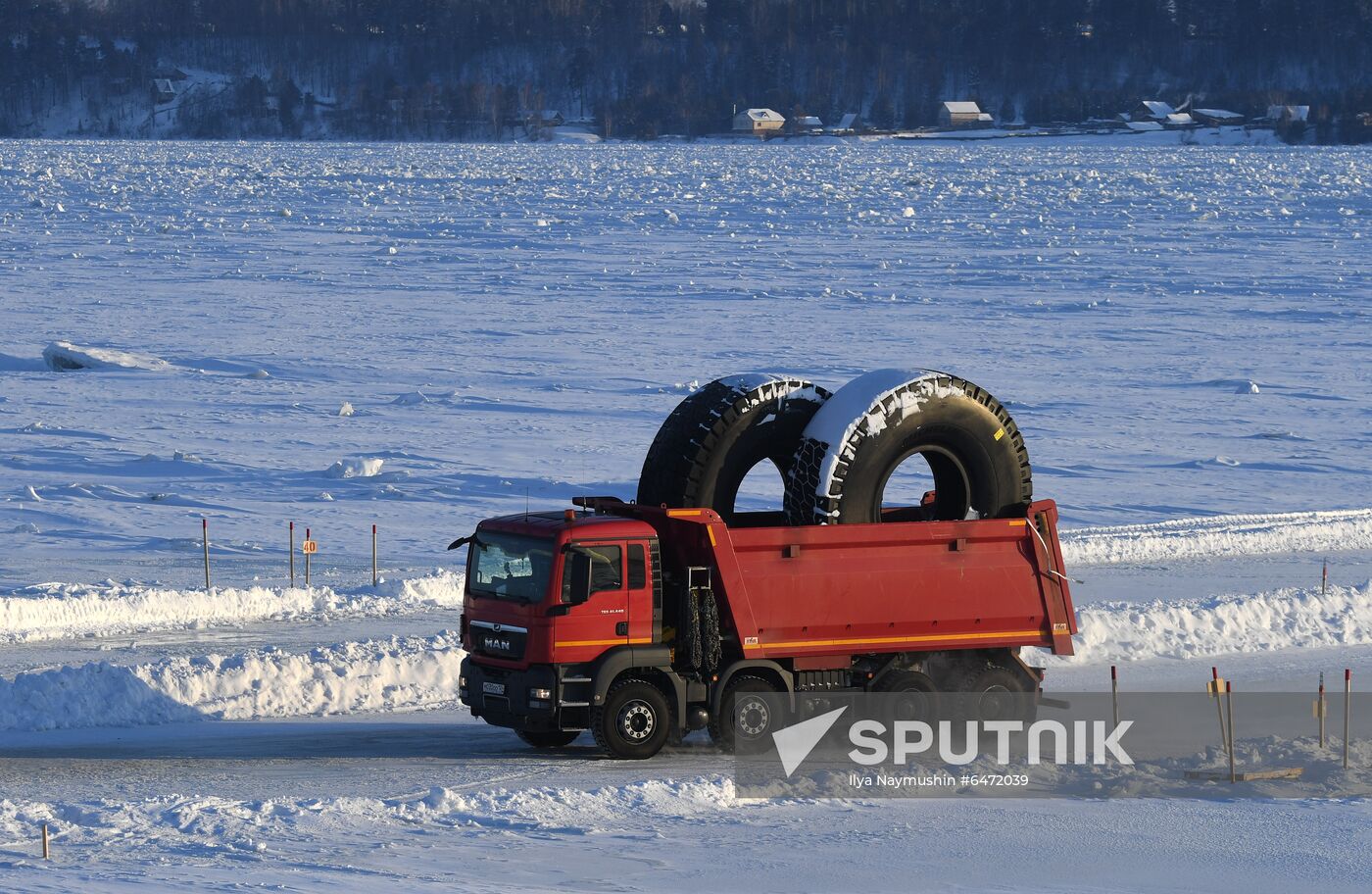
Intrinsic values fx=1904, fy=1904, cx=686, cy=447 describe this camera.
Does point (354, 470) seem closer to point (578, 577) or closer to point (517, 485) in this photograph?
Result: point (517, 485)

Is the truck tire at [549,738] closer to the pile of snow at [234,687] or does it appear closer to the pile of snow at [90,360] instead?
the pile of snow at [234,687]

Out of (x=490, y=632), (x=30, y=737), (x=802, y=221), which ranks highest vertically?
(x=802, y=221)

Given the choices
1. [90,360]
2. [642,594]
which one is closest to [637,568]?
[642,594]

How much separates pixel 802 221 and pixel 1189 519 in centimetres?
4707

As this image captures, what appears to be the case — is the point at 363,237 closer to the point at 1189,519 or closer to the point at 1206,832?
the point at 1189,519

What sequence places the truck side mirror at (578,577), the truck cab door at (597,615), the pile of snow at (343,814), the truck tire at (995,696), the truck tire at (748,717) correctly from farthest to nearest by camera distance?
the truck tire at (995,696), the truck tire at (748,717), the truck cab door at (597,615), the truck side mirror at (578,577), the pile of snow at (343,814)

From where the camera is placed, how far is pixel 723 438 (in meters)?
15.9

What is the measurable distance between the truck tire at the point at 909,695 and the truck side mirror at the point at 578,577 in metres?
2.60

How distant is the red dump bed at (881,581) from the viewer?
574 inches

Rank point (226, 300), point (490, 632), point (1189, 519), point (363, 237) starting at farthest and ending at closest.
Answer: point (363, 237)
point (226, 300)
point (1189, 519)
point (490, 632)

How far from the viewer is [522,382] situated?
35594 mm

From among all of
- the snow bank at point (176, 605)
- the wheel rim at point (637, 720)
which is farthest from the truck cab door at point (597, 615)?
the snow bank at point (176, 605)

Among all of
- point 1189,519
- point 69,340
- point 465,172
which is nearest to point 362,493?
point 1189,519

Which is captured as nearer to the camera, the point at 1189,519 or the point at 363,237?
the point at 1189,519
